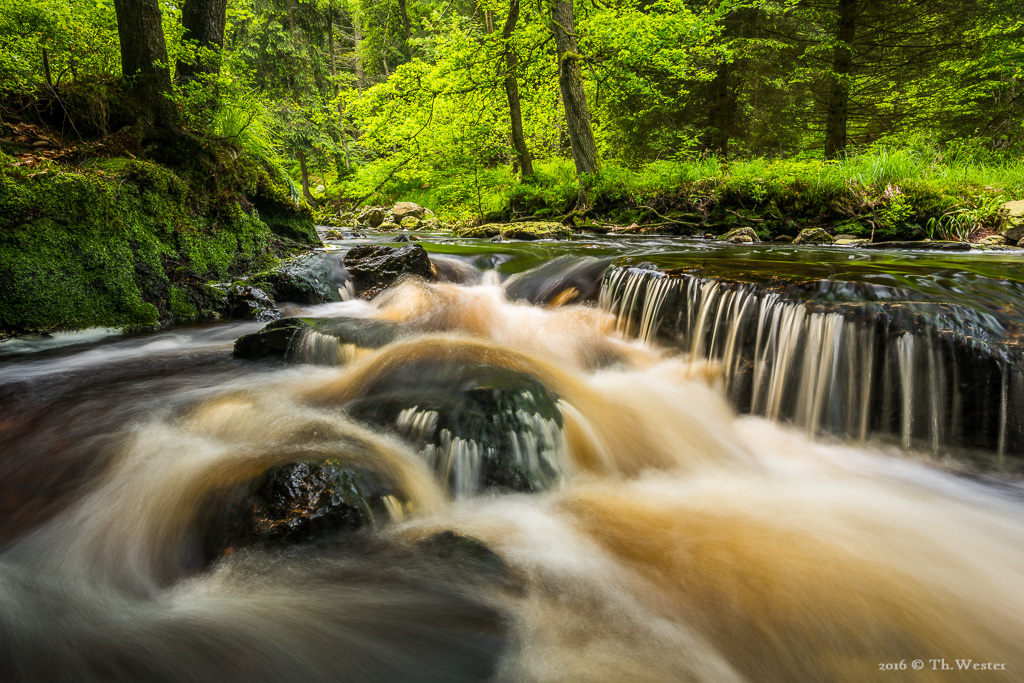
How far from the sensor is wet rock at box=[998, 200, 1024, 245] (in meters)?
6.91

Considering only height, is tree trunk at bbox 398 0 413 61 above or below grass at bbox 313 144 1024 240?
above

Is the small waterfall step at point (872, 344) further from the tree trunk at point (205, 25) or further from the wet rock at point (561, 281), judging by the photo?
the tree trunk at point (205, 25)

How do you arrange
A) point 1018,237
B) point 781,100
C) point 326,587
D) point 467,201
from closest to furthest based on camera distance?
point 326,587
point 1018,237
point 781,100
point 467,201

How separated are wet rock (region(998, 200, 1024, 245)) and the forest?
23 cm

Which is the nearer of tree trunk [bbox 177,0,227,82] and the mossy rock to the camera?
tree trunk [bbox 177,0,227,82]

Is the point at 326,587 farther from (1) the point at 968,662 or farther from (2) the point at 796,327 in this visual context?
(2) the point at 796,327

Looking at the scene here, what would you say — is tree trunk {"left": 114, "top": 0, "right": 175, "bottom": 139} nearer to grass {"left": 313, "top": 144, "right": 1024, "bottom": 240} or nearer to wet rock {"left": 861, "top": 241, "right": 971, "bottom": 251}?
grass {"left": 313, "top": 144, "right": 1024, "bottom": 240}

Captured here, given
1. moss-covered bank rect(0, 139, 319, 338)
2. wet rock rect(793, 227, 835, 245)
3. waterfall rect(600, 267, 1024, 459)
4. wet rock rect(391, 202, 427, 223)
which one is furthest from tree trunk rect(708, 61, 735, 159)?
moss-covered bank rect(0, 139, 319, 338)

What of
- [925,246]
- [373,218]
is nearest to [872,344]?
[925,246]

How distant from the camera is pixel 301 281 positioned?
6148 millimetres

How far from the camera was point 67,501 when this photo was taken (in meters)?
2.48

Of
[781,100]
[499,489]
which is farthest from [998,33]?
[499,489]

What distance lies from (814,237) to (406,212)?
1347 centimetres

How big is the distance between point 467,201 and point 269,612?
13.6m
